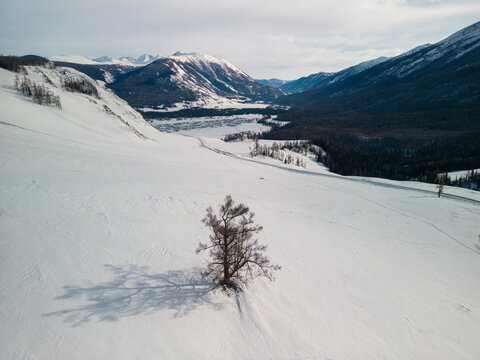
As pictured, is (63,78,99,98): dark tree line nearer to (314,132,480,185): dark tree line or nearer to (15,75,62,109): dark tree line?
(15,75,62,109): dark tree line

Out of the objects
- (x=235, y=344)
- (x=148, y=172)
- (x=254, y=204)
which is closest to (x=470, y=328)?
(x=235, y=344)

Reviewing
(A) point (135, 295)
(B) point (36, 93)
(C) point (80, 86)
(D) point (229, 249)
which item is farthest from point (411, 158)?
(C) point (80, 86)

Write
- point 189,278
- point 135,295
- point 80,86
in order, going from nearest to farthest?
point 135,295
point 189,278
point 80,86

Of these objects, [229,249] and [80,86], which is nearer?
[229,249]

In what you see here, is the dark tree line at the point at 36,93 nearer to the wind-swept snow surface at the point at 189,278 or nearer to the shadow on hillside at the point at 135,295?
the wind-swept snow surface at the point at 189,278

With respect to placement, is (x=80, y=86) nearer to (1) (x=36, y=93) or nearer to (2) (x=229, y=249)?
(1) (x=36, y=93)

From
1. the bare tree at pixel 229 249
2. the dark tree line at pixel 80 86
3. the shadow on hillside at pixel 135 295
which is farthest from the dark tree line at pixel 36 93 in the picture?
the bare tree at pixel 229 249
